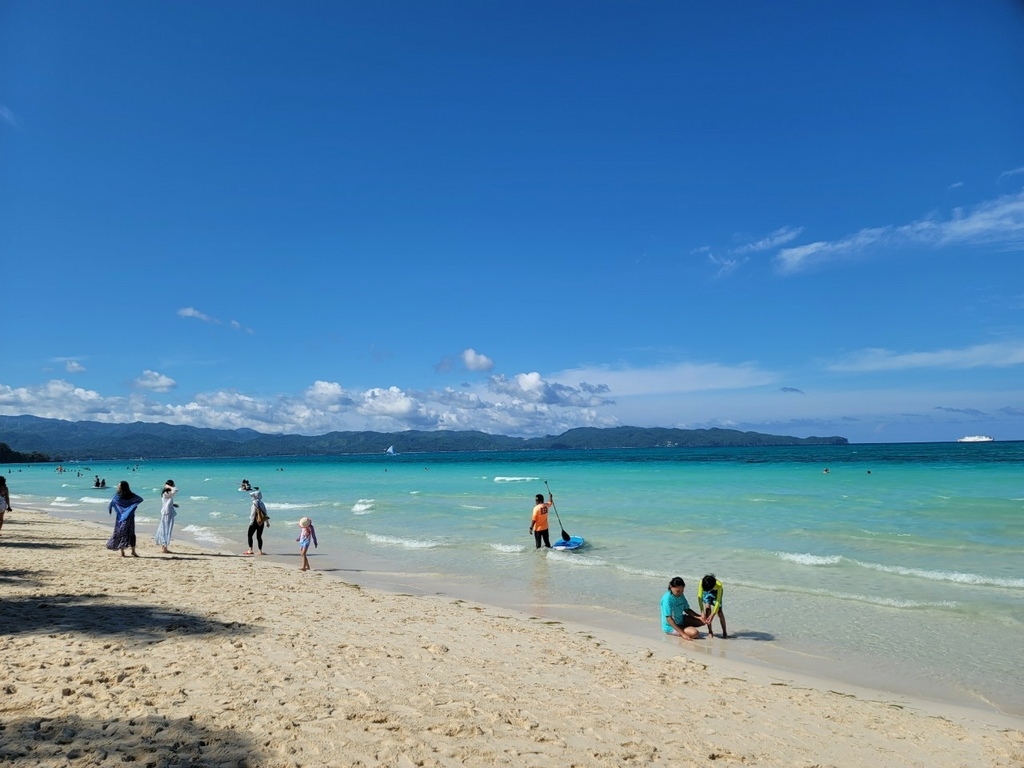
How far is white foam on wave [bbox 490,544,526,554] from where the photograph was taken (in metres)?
17.9

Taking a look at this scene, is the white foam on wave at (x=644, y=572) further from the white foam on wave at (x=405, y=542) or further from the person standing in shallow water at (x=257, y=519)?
the person standing in shallow water at (x=257, y=519)

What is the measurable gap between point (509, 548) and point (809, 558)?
8098 mm

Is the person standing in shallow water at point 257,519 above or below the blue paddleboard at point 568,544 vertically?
above

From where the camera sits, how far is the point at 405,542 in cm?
1967

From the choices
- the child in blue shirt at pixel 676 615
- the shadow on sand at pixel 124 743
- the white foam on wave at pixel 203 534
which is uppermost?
the shadow on sand at pixel 124 743

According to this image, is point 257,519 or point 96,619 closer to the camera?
point 96,619

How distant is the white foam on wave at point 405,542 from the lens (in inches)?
749

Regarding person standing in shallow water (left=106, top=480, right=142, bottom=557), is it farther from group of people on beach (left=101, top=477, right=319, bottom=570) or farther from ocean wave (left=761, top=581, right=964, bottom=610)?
ocean wave (left=761, top=581, right=964, bottom=610)

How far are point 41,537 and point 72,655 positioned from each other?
49.9ft

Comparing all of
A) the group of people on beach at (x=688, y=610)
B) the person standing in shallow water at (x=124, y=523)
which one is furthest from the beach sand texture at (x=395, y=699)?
the person standing in shallow water at (x=124, y=523)

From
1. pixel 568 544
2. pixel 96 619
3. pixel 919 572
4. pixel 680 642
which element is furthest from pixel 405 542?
pixel 919 572

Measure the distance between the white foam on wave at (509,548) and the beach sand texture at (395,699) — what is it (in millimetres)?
7935

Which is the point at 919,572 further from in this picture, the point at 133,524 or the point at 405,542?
the point at 133,524

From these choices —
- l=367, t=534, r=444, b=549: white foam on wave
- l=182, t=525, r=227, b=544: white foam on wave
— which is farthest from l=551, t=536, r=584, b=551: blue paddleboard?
l=182, t=525, r=227, b=544: white foam on wave
